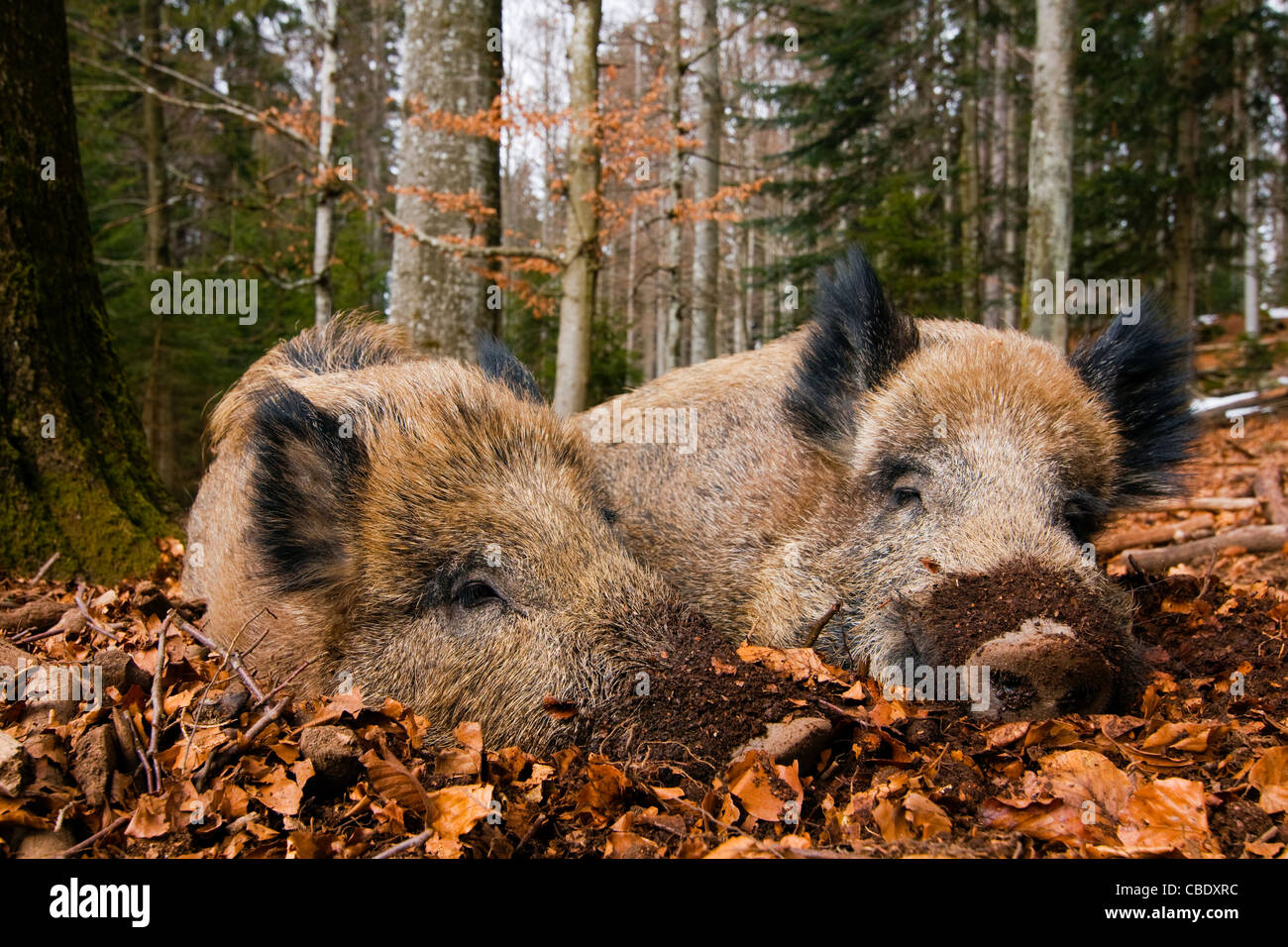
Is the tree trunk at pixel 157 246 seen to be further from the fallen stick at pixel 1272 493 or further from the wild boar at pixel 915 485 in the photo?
the fallen stick at pixel 1272 493

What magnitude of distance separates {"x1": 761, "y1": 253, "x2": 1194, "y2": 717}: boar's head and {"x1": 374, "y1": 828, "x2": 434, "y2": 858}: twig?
1.92 metres

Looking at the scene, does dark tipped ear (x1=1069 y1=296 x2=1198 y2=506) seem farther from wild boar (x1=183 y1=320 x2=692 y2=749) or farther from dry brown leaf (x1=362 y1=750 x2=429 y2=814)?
dry brown leaf (x1=362 y1=750 x2=429 y2=814)

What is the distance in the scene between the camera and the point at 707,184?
1764 centimetres

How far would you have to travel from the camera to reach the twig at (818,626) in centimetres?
374

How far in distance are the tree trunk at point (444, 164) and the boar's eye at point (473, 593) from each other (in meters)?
5.08

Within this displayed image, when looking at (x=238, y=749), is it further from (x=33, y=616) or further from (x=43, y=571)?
(x=43, y=571)

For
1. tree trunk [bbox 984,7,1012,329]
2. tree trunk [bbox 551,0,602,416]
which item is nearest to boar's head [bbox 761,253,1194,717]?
tree trunk [bbox 551,0,602,416]

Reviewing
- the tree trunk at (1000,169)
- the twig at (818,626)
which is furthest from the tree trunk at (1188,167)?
the twig at (818,626)

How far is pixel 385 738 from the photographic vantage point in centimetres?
287

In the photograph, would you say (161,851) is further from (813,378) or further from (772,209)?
(772,209)

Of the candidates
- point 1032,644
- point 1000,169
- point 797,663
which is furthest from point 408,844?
point 1000,169

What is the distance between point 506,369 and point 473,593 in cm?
141

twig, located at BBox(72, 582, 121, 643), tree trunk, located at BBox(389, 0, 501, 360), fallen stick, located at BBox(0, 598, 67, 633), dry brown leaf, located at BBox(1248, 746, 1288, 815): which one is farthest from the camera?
tree trunk, located at BBox(389, 0, 501, 360)

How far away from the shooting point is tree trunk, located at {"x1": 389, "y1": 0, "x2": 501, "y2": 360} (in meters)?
8.09
